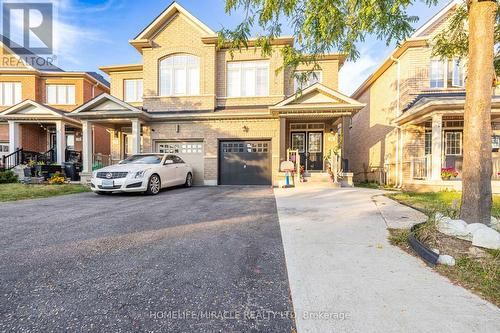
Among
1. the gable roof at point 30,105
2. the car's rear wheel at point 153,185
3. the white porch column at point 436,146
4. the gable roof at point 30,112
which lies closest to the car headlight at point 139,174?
the car's rear wheel at point 153,185

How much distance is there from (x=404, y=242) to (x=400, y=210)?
2393 millimetres

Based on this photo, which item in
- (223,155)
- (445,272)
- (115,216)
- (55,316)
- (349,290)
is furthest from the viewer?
(223,155)

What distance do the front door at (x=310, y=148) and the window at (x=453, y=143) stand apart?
5.91 m

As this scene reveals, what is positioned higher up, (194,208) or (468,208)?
(468,208)

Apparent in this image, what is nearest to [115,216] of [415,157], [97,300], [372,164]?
[97,300]

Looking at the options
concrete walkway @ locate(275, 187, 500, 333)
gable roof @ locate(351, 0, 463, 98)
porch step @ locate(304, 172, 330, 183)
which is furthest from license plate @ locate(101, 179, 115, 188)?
gable roof @ locate(351, 0, 463, 98)

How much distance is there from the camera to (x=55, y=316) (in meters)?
1.88

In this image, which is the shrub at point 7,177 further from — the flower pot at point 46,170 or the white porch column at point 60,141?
the white porch column at point 60,141

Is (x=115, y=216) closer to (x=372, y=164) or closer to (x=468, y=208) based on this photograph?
(x=468, y=208)

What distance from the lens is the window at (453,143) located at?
37.8 feet

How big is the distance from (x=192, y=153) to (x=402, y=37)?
9.89 meters

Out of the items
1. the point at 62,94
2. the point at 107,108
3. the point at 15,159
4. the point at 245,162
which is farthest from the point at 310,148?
the point at 62,94

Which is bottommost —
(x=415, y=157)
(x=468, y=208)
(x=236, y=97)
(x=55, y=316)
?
(x=55, y=316)

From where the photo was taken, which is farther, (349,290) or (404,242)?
(404,242)
